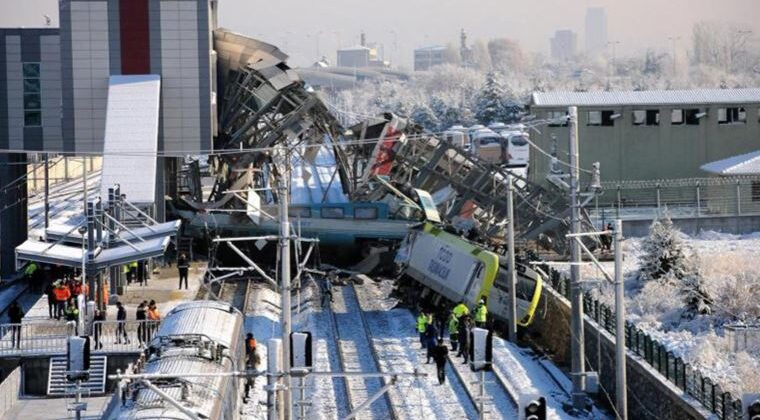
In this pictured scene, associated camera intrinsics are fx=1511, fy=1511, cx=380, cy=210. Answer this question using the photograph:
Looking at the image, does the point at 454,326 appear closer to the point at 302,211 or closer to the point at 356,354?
the point at 356,354

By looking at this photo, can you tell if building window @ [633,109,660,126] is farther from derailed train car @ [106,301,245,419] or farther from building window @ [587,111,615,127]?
derailed train car @ [106,301,245,419]

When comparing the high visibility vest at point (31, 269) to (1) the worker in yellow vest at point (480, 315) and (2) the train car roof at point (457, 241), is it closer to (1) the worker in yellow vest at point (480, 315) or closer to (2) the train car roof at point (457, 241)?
(2) the train car roof at point (457, 241)

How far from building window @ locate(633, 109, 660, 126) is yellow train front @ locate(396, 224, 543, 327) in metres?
25.4

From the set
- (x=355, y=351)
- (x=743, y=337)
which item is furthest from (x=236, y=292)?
(x=743, y=337)

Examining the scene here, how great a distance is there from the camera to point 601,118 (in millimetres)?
67500

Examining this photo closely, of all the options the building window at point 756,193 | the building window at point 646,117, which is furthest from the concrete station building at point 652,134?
the building window at point 756,193

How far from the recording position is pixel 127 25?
53250 mm

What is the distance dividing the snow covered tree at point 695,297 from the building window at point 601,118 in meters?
26.4

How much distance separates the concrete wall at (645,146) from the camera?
2655 inches

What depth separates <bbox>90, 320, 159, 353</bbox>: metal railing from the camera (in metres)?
37.1

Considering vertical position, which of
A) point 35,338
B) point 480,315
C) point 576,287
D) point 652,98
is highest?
point 652,98

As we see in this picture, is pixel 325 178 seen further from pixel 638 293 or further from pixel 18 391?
pixel 18 391

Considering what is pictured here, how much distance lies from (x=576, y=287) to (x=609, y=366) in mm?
3112

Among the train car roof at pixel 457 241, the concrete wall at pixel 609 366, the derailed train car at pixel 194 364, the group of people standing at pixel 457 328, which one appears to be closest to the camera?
the derailed train car at pixel 194 364
